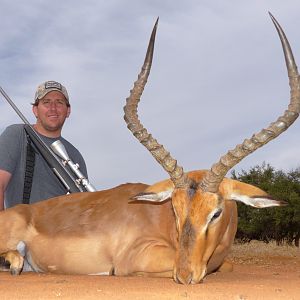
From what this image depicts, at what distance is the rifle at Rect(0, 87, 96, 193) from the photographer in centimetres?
873

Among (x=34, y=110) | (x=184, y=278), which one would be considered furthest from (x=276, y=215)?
(x=184, y=278)

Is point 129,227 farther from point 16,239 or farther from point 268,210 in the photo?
point 268,210

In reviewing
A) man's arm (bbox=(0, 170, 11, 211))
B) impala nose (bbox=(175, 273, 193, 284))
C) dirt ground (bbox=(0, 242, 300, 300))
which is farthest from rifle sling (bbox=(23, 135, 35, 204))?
impala nose (bbox=(175, 273, 193, 284))

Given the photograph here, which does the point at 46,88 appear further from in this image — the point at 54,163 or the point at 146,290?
the point at 146,290

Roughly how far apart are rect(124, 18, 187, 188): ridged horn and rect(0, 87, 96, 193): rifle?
8.89ft

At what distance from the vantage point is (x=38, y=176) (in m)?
8.83

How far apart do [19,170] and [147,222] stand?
2.86 m

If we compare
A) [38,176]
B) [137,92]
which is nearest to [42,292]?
[137,92]

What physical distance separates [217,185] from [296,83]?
1172 millimetres

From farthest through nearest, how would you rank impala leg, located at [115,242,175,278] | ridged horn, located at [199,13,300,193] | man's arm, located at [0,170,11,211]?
→ man's arm, located at [0,170,11,211] → impala leg, located at [115,242,175,278] → ridged horn, located at [199,13,300,193]

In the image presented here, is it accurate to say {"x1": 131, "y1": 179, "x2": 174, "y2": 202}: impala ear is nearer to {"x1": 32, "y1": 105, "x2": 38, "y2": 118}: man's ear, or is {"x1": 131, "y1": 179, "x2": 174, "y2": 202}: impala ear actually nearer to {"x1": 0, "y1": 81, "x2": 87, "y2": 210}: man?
{"x1": 0, "y1": 81, "x2": 87, "y2": 210}: man

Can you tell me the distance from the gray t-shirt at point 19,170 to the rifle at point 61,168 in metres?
0.14

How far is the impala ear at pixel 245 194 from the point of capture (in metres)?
5.69

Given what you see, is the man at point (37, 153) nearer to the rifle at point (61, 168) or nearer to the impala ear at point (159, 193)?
the rifle at point (61, 168)
